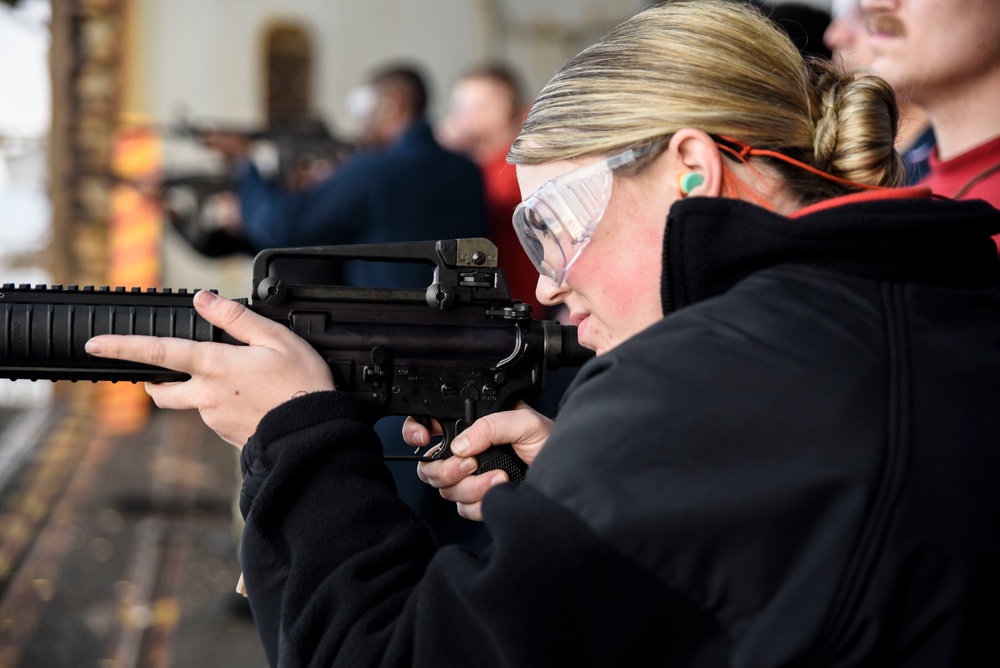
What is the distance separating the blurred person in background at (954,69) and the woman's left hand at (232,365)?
144cm

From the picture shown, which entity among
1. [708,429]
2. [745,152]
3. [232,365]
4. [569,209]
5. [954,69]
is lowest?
[232,365]

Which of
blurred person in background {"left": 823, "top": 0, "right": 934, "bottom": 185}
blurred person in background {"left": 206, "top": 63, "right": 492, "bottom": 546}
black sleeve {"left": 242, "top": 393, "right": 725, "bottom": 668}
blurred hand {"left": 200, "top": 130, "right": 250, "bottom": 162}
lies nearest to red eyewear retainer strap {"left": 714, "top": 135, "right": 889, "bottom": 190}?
black sleeve {"left": 242, "top": 393, "right": 725, "bottom": 668}

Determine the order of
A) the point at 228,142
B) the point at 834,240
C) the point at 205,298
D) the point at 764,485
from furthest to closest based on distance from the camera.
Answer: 1. the point at 228,142
2. the point at 205,298
3. the point at 834,240
4. the point at 764,485

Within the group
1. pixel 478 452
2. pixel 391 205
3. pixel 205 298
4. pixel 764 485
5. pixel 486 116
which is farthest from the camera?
pixel 486 116

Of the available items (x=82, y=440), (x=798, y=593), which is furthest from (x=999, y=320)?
(x=82, y=440)

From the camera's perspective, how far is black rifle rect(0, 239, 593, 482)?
1963 mm

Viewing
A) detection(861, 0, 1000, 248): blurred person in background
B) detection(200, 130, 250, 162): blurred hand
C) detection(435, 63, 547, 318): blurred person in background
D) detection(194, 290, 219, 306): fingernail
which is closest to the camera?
detection(194, 290, 219, 306): fingernail

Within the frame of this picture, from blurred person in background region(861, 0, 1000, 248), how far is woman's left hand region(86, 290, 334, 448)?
1.44m

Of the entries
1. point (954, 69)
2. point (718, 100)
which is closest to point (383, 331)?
point (718, 100)

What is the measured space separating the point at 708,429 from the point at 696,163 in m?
0.45

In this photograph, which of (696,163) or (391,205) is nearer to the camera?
(696,163)

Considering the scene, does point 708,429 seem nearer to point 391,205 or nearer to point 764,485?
point 764,485

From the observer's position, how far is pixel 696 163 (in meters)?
1.51

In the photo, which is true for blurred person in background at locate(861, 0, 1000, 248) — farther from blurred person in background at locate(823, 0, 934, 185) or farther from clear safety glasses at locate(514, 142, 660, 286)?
clear safety glasses at locate(514, 142, 660, 286)
